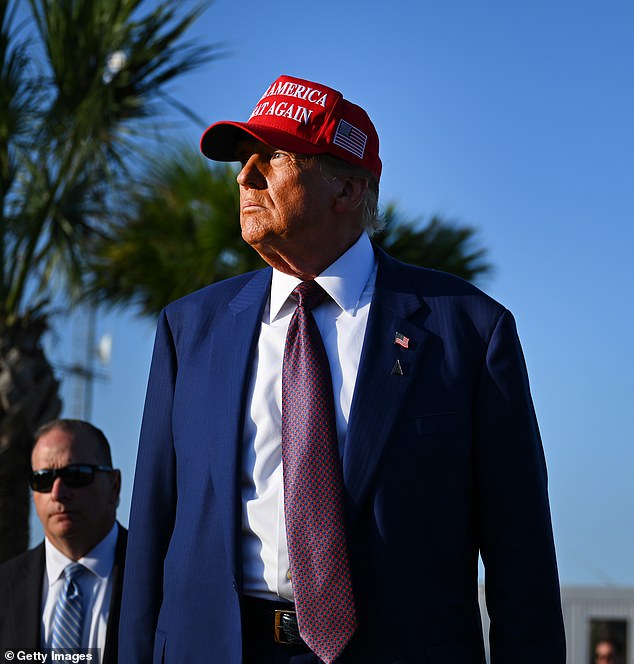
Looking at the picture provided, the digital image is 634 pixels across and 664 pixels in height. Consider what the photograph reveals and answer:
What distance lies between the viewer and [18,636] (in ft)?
13.1

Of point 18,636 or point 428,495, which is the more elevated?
point 428,495

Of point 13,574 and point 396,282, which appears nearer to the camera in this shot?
point 396,282

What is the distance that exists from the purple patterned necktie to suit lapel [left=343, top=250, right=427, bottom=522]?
42mm

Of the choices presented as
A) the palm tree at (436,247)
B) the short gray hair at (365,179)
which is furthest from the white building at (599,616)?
the short gray hair at (365,179)

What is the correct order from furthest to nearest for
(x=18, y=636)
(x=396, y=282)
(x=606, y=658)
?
(x=606, y=658), (x=18, y=636), (x=396, y=282)

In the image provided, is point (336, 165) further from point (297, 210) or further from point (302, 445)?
point (302, 445)

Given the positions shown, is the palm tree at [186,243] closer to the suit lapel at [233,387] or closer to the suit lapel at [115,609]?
the suit lapel at [115,609]

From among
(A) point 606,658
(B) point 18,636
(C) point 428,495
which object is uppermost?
(C) point 428,495

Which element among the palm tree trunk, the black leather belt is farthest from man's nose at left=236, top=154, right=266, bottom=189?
the palm tree trunk

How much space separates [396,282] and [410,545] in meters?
0.67

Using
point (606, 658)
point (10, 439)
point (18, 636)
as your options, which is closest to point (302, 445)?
point (18, 636)

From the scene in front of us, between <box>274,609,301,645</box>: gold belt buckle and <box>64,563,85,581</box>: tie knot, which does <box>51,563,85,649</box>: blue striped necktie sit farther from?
<box>274,609,301,645</box>: gold belt buckle

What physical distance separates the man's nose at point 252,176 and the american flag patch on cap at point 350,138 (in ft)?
0.64

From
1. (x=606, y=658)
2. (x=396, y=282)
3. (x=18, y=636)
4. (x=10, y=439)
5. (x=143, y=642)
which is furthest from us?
(x=606, y=658)
